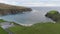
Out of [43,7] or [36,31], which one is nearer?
[36,31]

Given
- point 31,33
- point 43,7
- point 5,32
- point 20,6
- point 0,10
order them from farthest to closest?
1. point 20,6
2. point 43,7
3. point 0,10
4. point 5,32
5. point 31,33

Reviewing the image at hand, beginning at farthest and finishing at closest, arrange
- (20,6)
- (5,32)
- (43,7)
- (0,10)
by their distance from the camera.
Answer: (20,6) → (43,7) → (0,10) → (5,32)

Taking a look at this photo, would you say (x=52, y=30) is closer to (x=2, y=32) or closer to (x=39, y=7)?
(x=2, y=32)

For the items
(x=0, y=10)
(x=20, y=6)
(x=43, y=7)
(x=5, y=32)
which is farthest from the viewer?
(x=20, y=6)

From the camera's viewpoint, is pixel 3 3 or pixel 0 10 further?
pixel 3 3

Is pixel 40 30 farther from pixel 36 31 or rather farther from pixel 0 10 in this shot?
pixel 0 10

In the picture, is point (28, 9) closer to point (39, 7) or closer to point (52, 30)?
point (39, 7)

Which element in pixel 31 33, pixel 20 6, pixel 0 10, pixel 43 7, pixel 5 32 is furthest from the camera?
pixel 20 6

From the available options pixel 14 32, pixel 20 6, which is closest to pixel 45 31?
pixel 14 32

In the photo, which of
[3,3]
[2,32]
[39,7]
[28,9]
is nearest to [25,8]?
[28,9]
